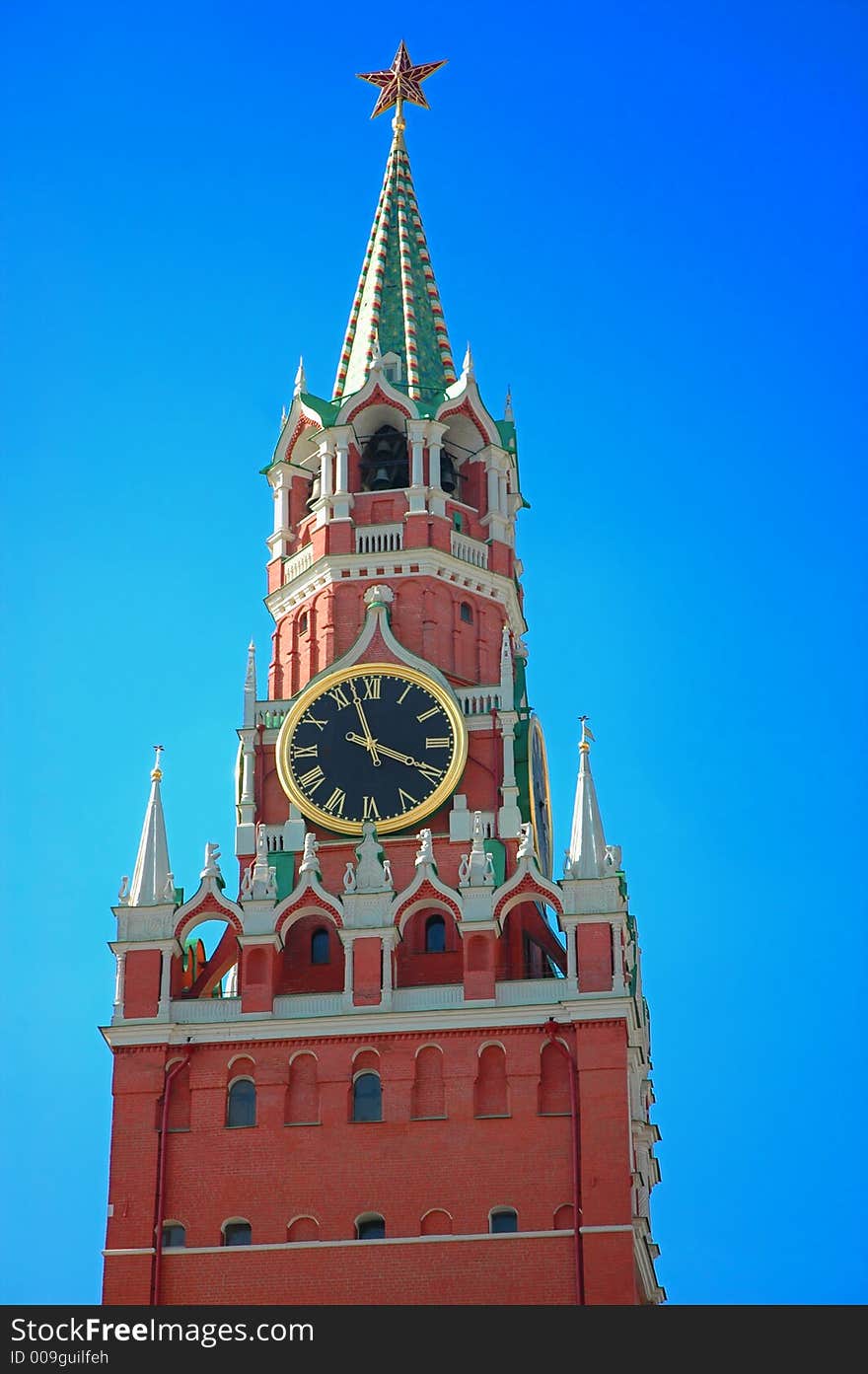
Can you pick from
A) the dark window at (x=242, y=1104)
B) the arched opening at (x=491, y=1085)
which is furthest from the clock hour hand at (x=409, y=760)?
the dark window at (x=242, y=1104)

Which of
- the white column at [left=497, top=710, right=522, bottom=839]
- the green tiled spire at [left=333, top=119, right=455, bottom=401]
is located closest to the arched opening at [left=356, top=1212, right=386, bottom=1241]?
the white column at [left=497, top=710, right=522, bottom=839]

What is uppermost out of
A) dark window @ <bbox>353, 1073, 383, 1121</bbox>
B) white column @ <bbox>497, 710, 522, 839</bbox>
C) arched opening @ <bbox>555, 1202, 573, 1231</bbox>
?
white column @ <bbox>497, 710, 522, 839</bbox>

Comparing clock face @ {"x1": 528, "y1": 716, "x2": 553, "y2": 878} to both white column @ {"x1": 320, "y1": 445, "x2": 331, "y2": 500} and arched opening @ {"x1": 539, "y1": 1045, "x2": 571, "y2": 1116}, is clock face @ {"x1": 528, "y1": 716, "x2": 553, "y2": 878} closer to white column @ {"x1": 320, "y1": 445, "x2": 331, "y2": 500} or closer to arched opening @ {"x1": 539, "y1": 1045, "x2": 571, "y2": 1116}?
arched opening @ {"x1": 539, "y1": 1045, "x2": 571, "y2": 1116}

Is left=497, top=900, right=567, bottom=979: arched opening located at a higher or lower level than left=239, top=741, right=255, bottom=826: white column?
lower

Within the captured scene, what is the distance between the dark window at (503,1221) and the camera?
5666cm

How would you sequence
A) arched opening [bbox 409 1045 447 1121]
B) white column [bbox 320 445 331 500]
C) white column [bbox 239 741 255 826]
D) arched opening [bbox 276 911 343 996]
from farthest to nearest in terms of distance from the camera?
white column [bbox 320 445 331 500] < white column [bbox 239 741 255 826] < arched opening [bbox 276 911 343 996] < arched opening [bbox 409 1045 447 1121]

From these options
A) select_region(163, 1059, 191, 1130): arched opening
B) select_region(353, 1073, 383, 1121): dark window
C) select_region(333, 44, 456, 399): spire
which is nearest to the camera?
select_region(353, 1073, 383, 1121): dark window

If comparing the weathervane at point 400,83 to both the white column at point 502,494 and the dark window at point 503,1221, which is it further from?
the dark window at point 503,1221

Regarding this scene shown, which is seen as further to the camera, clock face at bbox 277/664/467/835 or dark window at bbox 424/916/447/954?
clock face at bbox 277/664/467/835

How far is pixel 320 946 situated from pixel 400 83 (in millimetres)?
23297

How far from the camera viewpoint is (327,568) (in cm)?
6556

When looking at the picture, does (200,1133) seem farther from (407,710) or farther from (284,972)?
(407,710)

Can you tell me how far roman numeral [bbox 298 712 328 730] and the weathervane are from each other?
58.4 ft

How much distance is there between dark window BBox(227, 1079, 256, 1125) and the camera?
58.4 metres
